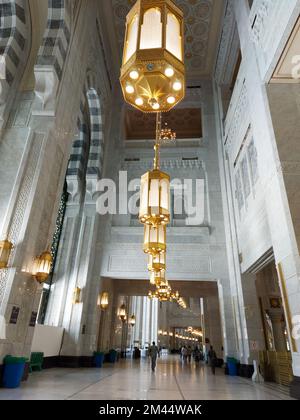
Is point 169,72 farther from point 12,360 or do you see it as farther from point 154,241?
point 12,360

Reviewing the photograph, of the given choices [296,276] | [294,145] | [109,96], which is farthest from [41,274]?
[109,96]

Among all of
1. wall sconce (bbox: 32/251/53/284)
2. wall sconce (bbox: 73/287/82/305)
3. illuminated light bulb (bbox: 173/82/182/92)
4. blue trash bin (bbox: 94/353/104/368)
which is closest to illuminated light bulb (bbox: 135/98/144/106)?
illuminated light bulb (bbox: 173/82/182/92)

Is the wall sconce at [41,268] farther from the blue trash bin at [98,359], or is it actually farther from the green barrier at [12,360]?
the blue trash bin at [98,359]

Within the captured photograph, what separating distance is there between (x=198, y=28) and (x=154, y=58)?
1331 cm

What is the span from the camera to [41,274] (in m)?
6.09

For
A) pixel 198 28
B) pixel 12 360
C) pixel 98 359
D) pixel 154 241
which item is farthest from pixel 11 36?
pixel 98 359

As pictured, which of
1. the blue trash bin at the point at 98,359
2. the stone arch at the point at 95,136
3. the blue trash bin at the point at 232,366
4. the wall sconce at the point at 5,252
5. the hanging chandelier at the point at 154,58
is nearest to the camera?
the hanging chandelier at the point at 154,58

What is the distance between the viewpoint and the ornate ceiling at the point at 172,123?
16.7 m

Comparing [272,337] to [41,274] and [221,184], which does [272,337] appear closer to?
[221,184]

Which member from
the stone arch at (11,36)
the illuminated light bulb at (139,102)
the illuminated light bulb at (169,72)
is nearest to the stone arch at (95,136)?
the stone arch at (11,36)

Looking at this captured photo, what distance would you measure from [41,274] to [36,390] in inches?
88.2

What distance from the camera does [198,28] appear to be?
42.2 ft

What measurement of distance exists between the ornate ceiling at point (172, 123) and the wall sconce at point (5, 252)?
12.6 meters

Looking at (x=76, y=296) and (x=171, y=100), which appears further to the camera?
(x=76, y=296)
